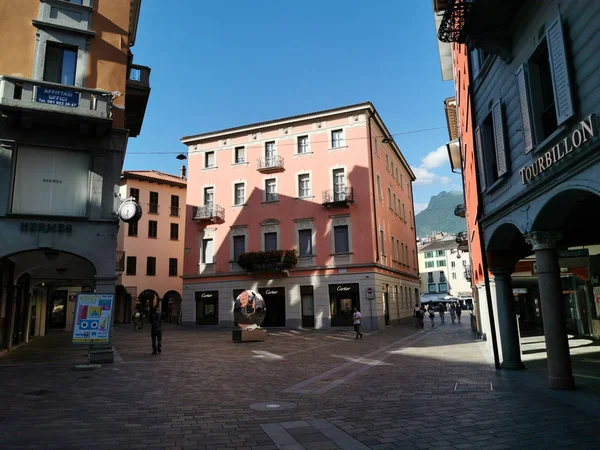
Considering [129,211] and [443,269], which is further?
[443,269]

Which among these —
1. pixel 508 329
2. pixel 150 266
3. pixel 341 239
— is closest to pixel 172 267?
pixel 150 266

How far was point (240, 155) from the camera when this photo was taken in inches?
1479

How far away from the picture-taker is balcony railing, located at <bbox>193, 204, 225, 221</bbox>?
3659cm

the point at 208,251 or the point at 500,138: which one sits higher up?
the point at 208,251

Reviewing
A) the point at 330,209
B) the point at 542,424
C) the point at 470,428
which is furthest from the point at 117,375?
the point at 330,209

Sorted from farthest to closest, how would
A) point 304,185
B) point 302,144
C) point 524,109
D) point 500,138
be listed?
point 302,144 < point 304,185 < point 500,138 < point 524,109

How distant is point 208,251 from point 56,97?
2325 centimetres

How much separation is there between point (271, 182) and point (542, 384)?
93.6ft

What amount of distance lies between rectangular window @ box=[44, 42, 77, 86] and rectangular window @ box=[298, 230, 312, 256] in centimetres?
2084

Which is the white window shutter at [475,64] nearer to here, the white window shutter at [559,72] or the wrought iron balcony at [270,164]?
the white window shutter at [559,72]

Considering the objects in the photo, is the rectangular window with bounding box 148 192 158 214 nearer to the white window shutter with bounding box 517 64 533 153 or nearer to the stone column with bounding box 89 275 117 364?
the stone column with bounding box 89 275 117 364

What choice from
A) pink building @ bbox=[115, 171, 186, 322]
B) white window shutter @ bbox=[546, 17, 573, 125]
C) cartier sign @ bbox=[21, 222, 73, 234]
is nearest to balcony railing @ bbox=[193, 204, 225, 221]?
pink building @ bbox=[115, 171, 186, 322]

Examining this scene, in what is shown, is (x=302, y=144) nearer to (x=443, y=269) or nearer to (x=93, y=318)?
(x=93, y=318)

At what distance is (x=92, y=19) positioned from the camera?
16.5 m
